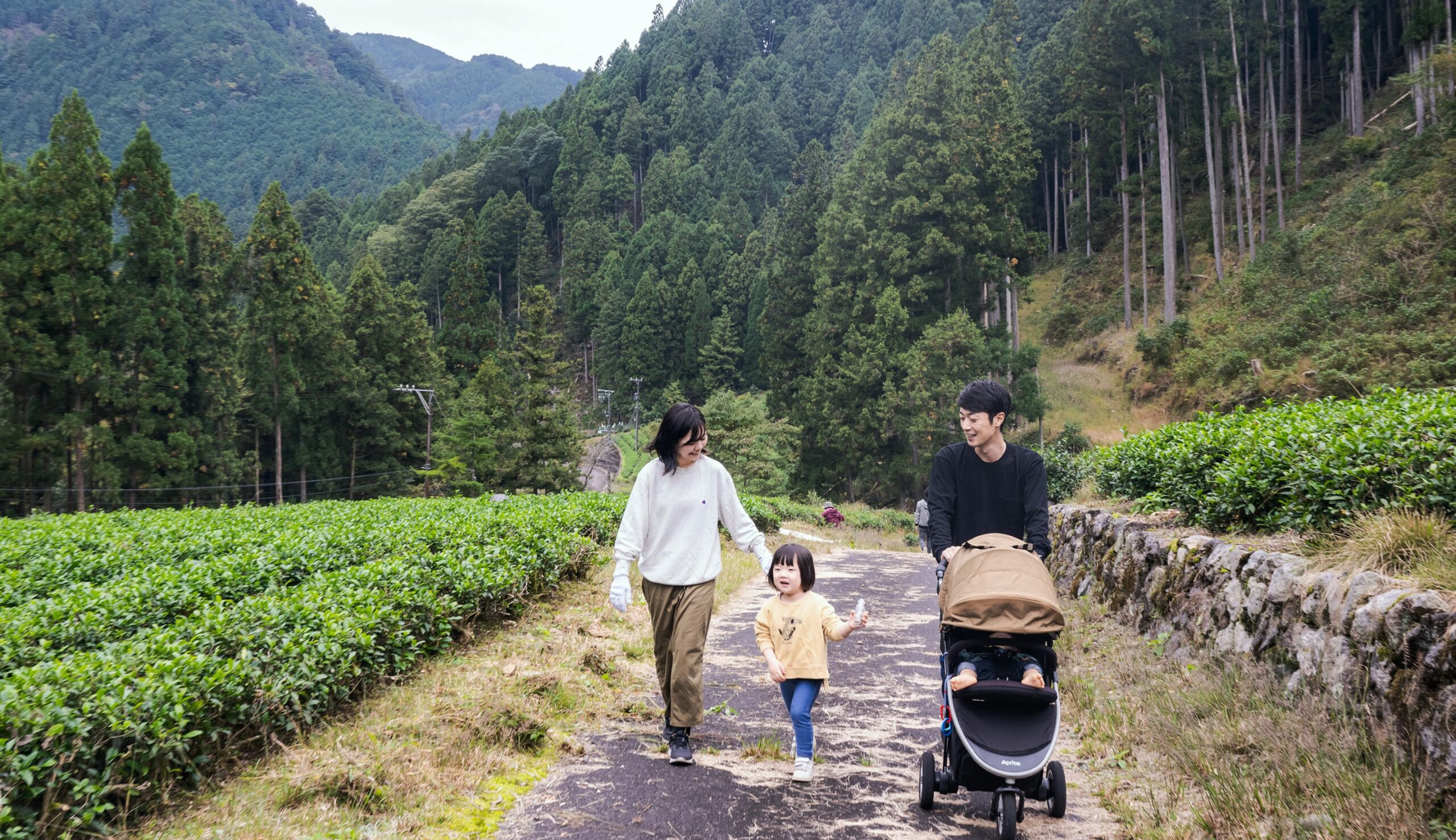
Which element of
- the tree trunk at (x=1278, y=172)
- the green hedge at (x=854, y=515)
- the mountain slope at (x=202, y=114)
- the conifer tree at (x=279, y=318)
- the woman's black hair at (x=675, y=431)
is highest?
the mountain slope at (x=202, y=114)

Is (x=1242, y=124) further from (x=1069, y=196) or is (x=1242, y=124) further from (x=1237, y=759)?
(x=1237, y=759)

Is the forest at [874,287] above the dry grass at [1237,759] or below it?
above

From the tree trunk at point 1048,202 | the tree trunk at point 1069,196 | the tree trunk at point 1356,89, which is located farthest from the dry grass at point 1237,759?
the tree trunk at point 1048,202

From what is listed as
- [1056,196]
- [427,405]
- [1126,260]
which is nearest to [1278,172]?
[1126,260]

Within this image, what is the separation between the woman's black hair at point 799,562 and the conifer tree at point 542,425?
3987cm

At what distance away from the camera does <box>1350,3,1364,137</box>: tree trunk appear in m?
39.9

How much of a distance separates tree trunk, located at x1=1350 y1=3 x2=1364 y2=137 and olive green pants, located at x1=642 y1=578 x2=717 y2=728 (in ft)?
150

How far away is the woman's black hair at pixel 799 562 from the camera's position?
495 cm

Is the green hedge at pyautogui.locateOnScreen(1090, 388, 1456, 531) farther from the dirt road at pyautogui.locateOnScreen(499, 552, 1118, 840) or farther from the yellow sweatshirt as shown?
the yellow sweatshirt

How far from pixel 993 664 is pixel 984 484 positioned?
3.40 ft

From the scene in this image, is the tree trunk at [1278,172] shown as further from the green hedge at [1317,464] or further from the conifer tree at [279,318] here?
the conifer tree at [279,318]

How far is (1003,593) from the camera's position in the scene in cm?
410

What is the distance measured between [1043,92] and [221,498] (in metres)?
56.4

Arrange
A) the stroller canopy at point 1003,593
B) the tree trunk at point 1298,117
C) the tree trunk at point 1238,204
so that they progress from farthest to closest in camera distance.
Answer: the tree trunk at point 1298,117, the tree trunk at point 1238,204, the stroller canopy at point 1003,593
